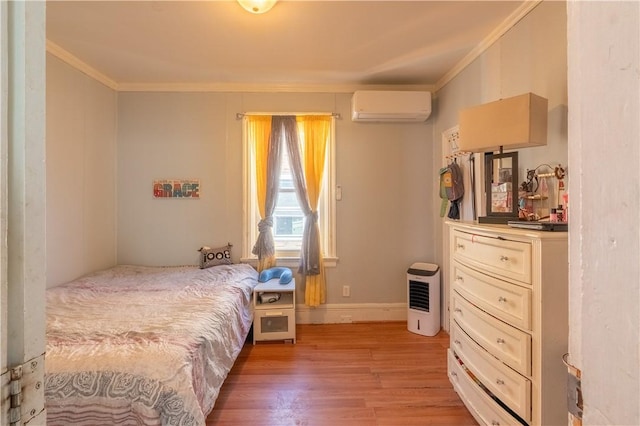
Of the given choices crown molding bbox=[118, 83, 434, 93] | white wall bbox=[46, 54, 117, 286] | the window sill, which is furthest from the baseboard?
crown molding bbox=[118, 83, 434, 93]

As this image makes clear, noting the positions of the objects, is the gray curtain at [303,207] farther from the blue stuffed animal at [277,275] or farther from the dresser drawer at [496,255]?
the dresser drawer at [496,255]

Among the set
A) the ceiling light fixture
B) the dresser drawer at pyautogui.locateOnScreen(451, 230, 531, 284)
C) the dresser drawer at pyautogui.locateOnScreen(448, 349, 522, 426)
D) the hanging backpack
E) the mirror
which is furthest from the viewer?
the hanging backpack

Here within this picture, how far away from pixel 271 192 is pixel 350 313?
1597 mm

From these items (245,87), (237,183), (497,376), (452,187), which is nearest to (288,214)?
(237,183)

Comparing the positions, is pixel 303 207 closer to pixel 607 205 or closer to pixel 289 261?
pixel 289 261

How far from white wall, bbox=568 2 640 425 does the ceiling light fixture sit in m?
1.89

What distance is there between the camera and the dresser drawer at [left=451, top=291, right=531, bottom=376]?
1438 mm

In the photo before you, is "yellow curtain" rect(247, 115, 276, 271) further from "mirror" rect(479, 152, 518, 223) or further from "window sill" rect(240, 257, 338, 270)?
"mirror" rect(479, 152, 518, 223)

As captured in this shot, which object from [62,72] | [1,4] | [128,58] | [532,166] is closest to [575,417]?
[1,4]

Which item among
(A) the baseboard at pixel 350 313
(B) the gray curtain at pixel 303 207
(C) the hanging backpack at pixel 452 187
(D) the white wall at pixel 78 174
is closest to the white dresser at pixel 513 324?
(C) the hanging backpack at pixel 452 187

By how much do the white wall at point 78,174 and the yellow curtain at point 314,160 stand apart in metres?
2.06

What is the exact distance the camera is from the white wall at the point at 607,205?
377 millimetres

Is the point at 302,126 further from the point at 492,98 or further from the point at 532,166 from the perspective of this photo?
the point at 532,166

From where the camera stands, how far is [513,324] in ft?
4.89
